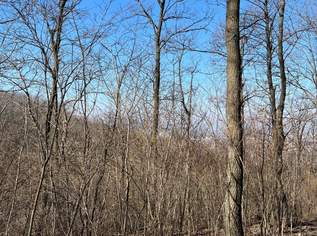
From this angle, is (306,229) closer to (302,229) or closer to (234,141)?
(302,229)

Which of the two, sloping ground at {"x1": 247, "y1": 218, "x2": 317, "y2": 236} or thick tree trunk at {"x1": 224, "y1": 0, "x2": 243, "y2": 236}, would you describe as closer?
thick tree trunk at {"x1": 224, "y1": 0, "x2": 243, "y2": 236}

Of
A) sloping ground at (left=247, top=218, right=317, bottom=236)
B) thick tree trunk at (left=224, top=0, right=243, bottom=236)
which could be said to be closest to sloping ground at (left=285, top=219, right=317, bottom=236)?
sloping ground at (left=247, top=218, right=317, bottom=236)

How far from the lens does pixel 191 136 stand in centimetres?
569

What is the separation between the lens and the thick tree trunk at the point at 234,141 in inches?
212

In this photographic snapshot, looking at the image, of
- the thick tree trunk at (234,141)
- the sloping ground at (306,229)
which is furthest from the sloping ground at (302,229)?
the thick tree trunk at (234,141)

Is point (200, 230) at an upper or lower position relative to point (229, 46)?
lower

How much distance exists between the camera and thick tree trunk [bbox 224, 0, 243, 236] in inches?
212

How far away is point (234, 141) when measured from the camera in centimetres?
544

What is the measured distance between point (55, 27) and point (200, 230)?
4.26 m

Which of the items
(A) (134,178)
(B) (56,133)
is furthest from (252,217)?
(B) (56,133)

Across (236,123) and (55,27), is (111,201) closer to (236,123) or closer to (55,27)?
(236,123)

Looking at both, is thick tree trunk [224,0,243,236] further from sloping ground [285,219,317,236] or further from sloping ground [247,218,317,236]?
sloping ground [285,219,317,236]

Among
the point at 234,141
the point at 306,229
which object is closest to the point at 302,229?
the point at 306,229

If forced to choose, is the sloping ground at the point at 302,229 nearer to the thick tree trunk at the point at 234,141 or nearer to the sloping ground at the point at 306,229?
the sloping ground at the point at 306,229
